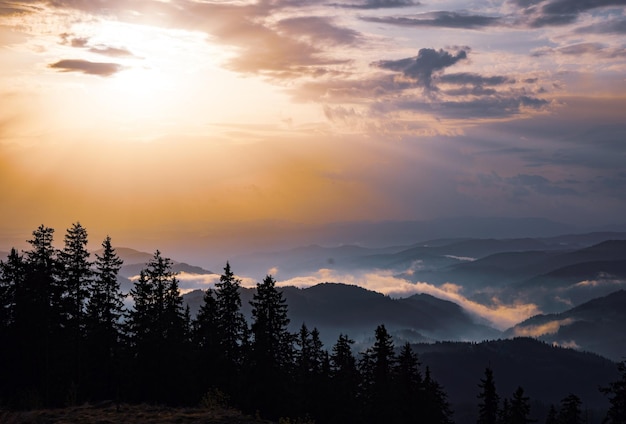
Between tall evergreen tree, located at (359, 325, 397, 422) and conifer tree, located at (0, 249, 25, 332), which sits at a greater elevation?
conifer tree, located at (0, 249, 25, 332)

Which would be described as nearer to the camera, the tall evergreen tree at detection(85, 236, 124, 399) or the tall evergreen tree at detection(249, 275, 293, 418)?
the tall evergreen tree at detection(85, 236, 124, 399)

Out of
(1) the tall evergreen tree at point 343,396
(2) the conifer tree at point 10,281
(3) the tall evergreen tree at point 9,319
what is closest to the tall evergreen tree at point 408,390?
(1) the tall evergreen tree at point 343,396

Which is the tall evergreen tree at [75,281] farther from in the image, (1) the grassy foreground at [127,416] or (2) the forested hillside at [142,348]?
(1) the grassy foreground at [127,416]

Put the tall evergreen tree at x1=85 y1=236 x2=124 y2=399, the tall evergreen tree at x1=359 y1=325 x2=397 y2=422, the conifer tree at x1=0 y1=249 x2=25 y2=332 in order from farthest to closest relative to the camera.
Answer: the tall evergreen tree at x1=359 y1=325 x2=397 y2=422 → the conifer tree at x1=0 y1=249 x2=25 y2=332 → the tall evergreen tree at x1=85 y1=236 x2=124 y2=399

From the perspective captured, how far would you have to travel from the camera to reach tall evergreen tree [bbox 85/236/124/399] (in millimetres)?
48719

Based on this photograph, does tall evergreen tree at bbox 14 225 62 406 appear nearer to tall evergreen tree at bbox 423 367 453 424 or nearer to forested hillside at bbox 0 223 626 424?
forested hillside at bbox 0 223 626 424

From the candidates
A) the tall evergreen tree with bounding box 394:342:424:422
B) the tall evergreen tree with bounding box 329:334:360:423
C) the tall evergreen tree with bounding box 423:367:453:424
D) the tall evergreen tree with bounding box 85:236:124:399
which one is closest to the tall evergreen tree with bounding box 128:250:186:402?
the tall evergreen tree with bounding box 85:236:124:399

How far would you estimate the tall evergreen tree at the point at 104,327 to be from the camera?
160ft

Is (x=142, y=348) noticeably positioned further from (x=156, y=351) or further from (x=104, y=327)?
(x=104, y=327)

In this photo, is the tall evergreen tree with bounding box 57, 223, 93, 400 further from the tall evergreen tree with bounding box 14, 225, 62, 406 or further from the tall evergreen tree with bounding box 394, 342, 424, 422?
the tall evergreen tree with bounding box 394, 342, 424, 422

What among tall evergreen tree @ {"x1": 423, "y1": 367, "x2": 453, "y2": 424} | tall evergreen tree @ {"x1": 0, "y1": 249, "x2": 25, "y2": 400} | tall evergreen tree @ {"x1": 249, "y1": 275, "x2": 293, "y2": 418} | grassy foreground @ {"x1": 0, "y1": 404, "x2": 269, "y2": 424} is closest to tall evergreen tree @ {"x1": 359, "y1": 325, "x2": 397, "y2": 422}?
tall evergreen tree @ {"x1": 423, "y1": 367, "x2": 453, "y2": 424}

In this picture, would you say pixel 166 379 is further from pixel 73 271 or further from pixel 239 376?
pixel 73 271

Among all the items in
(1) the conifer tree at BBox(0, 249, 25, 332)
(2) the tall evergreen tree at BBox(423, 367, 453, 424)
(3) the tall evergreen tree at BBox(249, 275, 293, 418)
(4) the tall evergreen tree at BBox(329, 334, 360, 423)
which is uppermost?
(1) the conifer tree at BBox(0, 249, 25, 332)

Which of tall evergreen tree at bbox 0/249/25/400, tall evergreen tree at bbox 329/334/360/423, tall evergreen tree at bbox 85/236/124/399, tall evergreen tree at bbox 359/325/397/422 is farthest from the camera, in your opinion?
tall evergreen tree at bbox 329/334/360/423
